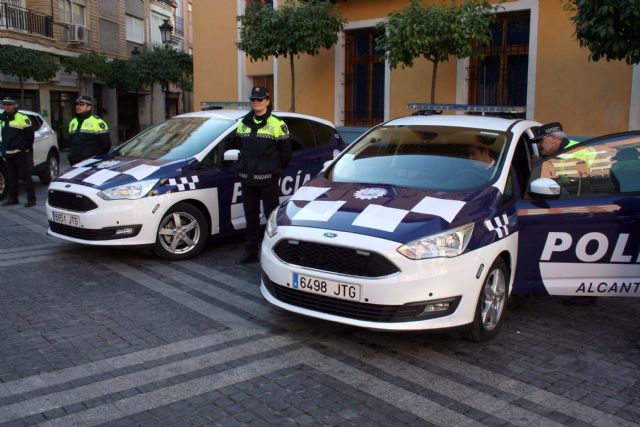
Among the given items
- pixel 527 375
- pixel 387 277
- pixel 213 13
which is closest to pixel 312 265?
pixel 387 277

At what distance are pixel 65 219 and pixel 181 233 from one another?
1.22 m

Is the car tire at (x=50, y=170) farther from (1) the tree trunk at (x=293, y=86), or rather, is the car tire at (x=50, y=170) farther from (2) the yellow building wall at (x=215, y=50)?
(2) the yellow building wall at (x=215, y=50)

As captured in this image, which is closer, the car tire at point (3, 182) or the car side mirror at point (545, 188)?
the car side mirror at point (545, 188)

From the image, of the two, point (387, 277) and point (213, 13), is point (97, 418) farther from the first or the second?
point (213, 13)

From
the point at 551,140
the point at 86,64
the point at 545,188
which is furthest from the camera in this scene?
the point at 86,64

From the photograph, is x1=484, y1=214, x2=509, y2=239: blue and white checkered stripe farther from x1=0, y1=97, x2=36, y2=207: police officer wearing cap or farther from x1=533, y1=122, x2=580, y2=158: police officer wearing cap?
x1=0, y1=97, x2=36, y2=207: police officer wearing cap

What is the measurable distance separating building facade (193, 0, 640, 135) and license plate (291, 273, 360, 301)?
7.58m

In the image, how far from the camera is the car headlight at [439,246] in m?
4.35

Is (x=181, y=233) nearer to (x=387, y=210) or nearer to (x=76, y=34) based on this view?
(x=387, y=210)

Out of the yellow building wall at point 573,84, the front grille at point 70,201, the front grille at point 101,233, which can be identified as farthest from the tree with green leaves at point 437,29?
the front grille at point 70,201

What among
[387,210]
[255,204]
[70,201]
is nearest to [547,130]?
[387,210]

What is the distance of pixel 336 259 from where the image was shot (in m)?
4.48

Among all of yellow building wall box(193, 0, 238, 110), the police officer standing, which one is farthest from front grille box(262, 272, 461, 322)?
yellow building wall box(193, 0, 238, 110)

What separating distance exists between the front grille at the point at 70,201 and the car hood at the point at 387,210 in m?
2.54
